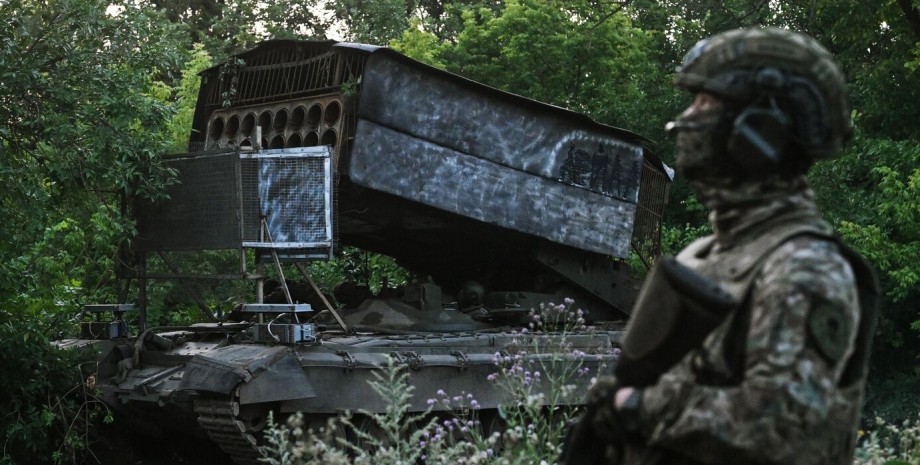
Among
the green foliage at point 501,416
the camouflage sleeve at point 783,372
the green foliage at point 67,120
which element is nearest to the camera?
the camouflage sleeve at point 783,372

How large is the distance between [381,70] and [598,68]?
1225 cm

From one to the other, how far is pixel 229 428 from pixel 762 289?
7.28 meters

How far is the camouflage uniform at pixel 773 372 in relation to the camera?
9.12 feet

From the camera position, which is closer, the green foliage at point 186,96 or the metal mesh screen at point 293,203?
the metal mesh screen at point 293,203

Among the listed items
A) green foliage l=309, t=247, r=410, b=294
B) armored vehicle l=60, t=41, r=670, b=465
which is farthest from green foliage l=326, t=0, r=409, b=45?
armored vehicle l=60, t=41, r=670, b=465

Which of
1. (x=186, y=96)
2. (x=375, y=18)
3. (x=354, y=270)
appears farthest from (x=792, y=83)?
(x=375, y=18)

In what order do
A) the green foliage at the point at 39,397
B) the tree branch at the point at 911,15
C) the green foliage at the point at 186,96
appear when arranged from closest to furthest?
1. the green foliage at the point at 39,397
2. the tree branch at the point at 911,15
3. the green foliage at the point at 186,96

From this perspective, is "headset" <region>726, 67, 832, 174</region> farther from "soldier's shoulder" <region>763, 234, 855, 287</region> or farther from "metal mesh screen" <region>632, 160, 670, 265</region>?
"metal mesh screen" <region>632, 160, 670, 265</region>

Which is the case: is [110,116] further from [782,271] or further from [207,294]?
[782,271]

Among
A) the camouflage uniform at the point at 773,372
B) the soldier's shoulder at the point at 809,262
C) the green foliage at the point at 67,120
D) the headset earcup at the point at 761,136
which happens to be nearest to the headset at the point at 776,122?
the headset earcup at the point at 761,136

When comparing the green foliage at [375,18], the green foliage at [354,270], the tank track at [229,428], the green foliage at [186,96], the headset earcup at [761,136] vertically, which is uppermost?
the green foliage at [375,18]

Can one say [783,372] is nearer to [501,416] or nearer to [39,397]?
[501,416]

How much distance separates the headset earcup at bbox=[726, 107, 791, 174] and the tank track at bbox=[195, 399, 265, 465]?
6932mm

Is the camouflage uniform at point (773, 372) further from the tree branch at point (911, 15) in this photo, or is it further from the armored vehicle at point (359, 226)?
the tree branch at point (911, 15)
